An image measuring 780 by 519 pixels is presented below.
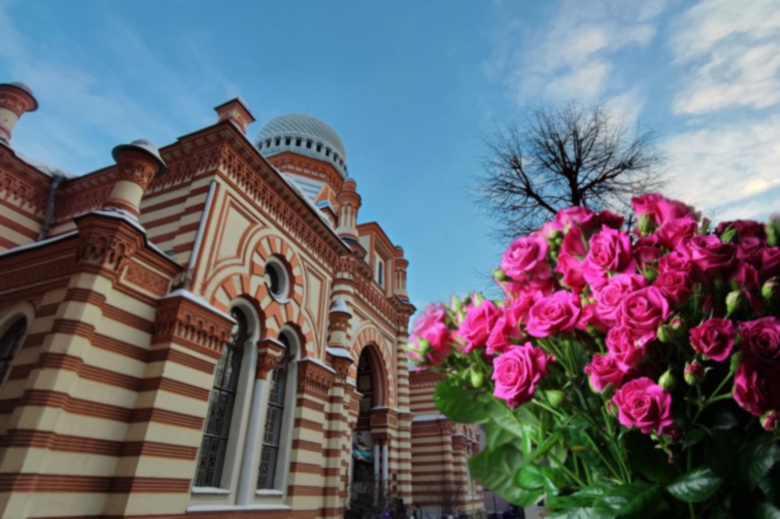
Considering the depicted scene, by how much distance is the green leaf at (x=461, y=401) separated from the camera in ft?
5.11

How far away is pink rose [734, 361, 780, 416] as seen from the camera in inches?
40.5

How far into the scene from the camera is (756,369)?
3.52 feet

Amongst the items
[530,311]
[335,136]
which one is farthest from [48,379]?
[335,136]

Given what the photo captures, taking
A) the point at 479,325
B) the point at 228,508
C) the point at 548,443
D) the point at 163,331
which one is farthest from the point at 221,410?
the point at 548,443

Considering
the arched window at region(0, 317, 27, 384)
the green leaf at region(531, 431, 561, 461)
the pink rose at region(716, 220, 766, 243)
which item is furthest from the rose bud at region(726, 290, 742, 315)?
the arched window at region(0, 317, 27, 384)

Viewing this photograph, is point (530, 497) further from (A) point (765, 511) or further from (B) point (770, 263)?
(B) point (770, 263)

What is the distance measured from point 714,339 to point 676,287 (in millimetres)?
152

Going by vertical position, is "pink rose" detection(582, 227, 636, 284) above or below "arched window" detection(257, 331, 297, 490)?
below

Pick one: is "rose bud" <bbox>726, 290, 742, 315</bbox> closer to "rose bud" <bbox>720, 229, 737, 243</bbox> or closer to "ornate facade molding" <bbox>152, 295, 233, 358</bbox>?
"rose bud" <bbox>720, 229, 737, 243</bbox>

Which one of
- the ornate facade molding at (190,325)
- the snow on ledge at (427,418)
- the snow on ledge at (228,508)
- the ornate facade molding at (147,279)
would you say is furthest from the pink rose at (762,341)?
the snow on ledge at (427,418)

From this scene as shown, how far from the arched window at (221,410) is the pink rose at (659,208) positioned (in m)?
7.73

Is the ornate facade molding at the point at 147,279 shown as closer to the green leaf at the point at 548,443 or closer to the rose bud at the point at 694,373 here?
the green leaf at the point at 548,443

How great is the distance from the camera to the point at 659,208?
4.76 ft

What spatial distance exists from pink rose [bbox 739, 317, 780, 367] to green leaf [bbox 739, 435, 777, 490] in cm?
20
